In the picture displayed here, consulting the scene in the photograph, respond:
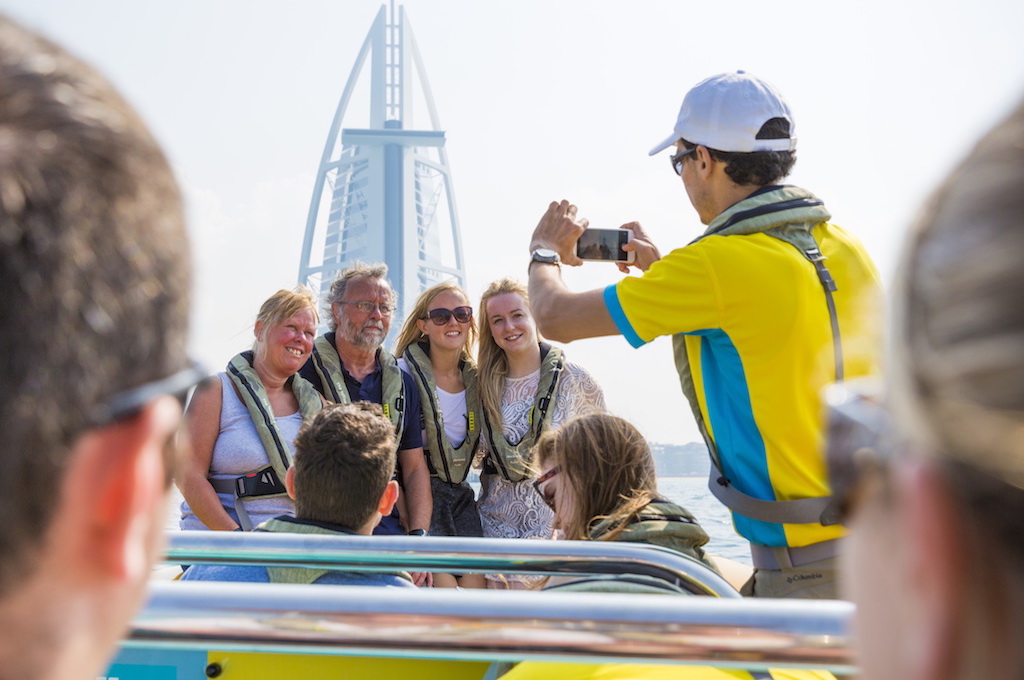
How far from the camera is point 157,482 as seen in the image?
1.91 ft

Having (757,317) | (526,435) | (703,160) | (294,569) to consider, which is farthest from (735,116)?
(526,435)

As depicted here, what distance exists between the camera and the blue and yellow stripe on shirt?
80.7 inches

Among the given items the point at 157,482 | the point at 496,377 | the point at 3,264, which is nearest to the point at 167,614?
the point at 157,482

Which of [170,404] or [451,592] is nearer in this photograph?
[170,404]

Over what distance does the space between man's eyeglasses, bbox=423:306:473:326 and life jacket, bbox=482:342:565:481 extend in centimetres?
47

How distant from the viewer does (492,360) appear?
4457 millimetres

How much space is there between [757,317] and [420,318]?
108 inches

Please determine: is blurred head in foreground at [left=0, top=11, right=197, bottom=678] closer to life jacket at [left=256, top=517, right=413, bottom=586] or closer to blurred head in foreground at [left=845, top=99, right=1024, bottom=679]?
blurred head in foreground at [left=845, top=99, right=1024, bottom=679]

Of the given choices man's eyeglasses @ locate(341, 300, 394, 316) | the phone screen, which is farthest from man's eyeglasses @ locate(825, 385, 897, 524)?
man's eyeglasses @ locate(341, 300, 394, 316)

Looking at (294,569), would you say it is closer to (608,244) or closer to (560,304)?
(560,304)

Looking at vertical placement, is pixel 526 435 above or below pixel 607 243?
below

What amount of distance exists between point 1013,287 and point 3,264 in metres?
0.47

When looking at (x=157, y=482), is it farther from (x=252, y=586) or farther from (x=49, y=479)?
(x=252, y=586)

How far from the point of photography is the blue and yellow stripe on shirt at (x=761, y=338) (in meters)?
2.05
